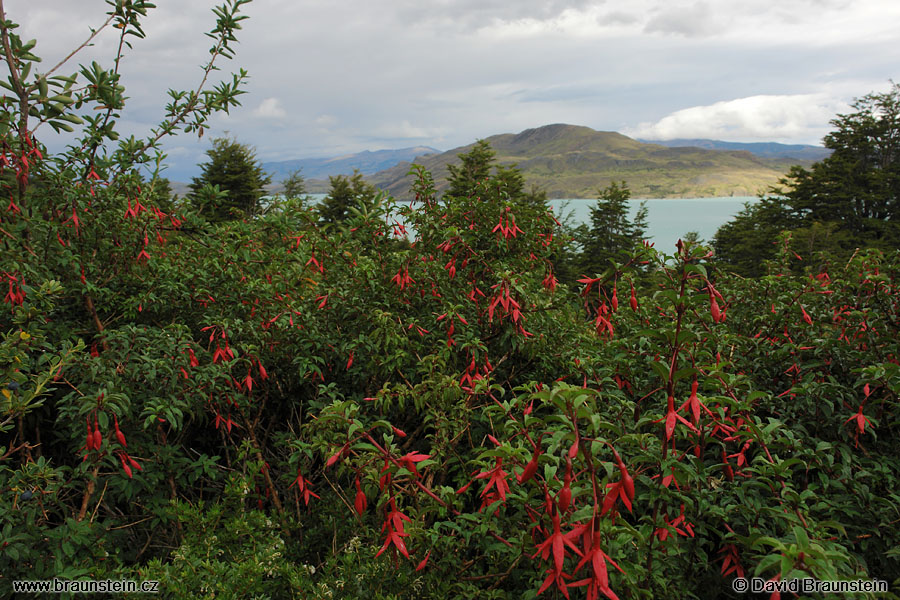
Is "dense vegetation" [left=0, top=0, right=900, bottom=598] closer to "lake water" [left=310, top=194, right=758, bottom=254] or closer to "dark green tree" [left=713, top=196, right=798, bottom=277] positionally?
"lake water" [left=310, top=194, right=758, bottom=254]

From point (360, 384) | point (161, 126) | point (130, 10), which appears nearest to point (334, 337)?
point (360, 384)

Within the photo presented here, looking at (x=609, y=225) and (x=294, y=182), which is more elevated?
(x=294, y=182)

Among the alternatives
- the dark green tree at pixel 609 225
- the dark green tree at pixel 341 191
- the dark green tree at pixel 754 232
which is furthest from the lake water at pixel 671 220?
the dark green tree at pixel 754 232

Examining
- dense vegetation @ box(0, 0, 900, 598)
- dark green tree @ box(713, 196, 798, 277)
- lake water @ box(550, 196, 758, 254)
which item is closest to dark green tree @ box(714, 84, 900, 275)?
dark green tree @ box(713, 196, 798, 277)

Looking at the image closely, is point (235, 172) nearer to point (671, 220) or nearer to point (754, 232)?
point (754, 232)

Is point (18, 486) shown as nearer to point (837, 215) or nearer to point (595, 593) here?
point (595, 593)

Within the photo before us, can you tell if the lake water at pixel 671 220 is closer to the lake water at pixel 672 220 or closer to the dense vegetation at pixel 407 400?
the lake water at pixel 672 220

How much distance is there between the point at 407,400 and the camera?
2992 mm

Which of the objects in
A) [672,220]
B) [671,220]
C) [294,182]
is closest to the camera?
[294,182]

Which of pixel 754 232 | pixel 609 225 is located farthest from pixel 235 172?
pixel 754 232

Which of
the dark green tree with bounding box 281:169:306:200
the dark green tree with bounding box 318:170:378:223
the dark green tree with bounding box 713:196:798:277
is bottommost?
the dark green tree with bounding box 713:196:798:277

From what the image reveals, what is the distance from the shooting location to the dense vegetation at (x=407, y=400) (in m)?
1.54

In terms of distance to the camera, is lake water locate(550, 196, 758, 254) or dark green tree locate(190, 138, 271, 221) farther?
dark green tree locate(190, 138, 271, 221)

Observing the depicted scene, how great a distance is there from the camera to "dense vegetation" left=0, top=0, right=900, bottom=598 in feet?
5.04
